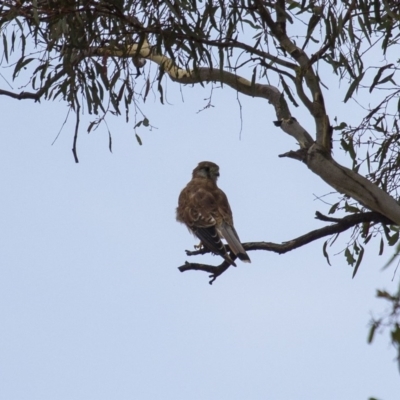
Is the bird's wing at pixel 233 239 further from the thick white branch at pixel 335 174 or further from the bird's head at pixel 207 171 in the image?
the bird's head at pixel 207 171

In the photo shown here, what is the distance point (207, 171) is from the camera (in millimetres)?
7418

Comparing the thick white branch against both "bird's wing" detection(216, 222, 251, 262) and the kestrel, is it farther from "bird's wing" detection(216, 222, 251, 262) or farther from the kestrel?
the kestrel

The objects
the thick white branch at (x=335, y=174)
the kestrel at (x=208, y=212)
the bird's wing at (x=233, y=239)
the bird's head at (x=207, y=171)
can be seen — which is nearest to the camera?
the thick white branch at (x=335, y=174)

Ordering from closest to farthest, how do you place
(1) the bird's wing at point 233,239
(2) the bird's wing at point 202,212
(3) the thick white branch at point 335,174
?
1. (3) the thick white branch at point 335,174
2. (1) the bird's wing at point 233,239
3. (2) the bird's wing at point 202,212

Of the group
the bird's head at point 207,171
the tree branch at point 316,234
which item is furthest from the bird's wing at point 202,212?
the tree branch at point 316,234

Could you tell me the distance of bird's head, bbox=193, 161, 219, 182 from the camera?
7379 millimetres

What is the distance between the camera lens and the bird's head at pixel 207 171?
24.2 feet

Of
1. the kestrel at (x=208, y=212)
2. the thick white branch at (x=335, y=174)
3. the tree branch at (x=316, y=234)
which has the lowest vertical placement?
the tree branch at (x=316, y=234)

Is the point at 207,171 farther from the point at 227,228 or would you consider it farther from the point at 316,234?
the point at 316,234

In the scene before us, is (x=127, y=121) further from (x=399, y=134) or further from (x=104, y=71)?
(x=399, y=134)

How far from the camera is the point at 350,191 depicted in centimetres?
450

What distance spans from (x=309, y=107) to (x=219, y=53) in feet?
1.72

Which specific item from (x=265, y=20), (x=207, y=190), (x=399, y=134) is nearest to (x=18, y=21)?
(x=265, y=20)

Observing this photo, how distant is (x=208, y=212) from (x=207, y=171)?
3.32ft
